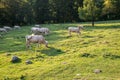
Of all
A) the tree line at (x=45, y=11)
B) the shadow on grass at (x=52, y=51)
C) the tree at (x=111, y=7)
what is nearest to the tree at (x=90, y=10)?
the tree line at (x=45, y=11)

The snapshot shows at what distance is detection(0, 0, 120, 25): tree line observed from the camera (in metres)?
77.8

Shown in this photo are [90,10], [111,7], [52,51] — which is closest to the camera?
[52,51]

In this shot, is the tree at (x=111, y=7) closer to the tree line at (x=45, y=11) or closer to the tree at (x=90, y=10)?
the tree line at (x=45, y=11)

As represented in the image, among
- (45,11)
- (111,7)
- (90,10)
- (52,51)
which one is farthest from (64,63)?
(45,11)

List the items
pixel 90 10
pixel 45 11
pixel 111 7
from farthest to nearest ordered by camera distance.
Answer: pixel 45 11
pixel 111 7
pixel 90 10

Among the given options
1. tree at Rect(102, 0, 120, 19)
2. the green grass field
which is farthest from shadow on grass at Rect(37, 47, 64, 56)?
tree at Rect(102, 0, 120, 19)

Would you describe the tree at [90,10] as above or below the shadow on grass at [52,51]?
above

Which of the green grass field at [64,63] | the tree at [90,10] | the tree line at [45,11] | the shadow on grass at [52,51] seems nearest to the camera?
the green grass field at [64,63]

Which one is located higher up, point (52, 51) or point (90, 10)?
point (90, 10)

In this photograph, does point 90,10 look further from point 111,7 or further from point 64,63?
point 64,63

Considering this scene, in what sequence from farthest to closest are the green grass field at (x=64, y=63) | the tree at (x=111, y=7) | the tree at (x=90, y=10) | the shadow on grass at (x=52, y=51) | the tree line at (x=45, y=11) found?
1. the tree at (x=111, y=7)
2. the tree line at (x=45, y=11)
3. the tree at (x=90, y=10)
4. the shadow on grass at (x=52, y=51)
5. the green grass field at (x=64, y=63)

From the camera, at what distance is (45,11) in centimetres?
8612

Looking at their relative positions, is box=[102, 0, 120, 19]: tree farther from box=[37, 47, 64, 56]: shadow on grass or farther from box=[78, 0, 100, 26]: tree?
box=[37, 47, 64, 56]: shadow on grass

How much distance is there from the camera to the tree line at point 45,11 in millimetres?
77750
